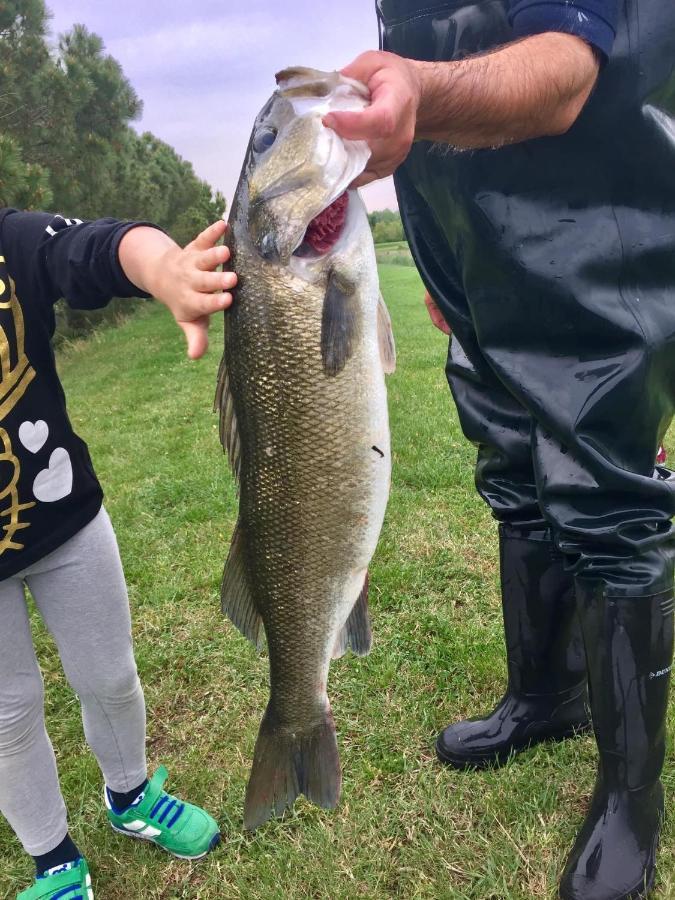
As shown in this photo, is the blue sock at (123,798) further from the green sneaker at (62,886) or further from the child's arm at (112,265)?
the child's arm at (112,265)

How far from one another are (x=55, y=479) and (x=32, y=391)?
0.24 m

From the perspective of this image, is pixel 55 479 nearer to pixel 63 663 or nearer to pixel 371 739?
pixel 63 663

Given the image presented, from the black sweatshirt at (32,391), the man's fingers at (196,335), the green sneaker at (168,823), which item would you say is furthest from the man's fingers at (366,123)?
the green sneaker at (168,823)

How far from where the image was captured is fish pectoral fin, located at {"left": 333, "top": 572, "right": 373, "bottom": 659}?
1.80 metres

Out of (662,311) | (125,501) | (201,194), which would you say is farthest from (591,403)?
(201,194)

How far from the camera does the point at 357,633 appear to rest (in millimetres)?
1815

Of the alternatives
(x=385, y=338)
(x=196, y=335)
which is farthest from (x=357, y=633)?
(x=196, y=335)

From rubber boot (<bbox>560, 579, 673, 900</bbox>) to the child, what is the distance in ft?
3.96

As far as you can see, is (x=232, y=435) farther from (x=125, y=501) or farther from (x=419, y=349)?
(x=419, y=349)

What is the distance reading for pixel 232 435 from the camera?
5.39ft

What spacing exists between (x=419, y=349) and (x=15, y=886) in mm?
9460

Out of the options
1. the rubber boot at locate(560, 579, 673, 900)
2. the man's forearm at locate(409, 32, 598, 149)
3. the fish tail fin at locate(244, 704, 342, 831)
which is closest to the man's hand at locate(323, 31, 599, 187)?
the man's forearm at locate(409, 32, 598, 149)

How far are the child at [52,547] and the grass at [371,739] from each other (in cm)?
25

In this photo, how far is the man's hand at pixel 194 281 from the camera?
1.39 meters
